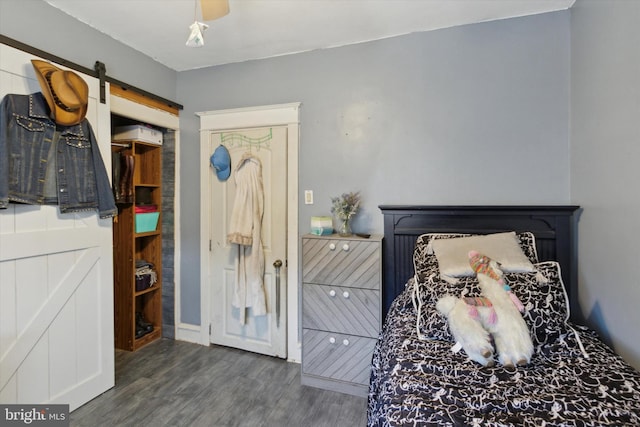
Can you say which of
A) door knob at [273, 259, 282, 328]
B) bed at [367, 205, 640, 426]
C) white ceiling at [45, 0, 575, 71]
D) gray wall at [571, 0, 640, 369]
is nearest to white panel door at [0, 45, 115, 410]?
white ceiling at [45, 0, 575, 71]

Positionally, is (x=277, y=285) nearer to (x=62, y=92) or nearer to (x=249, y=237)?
(x=249, y=237)

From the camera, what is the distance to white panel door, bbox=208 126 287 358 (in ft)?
8.97

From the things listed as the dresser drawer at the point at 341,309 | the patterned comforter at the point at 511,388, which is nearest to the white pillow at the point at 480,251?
the patterned comforter at the point at 511,388

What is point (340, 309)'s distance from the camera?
2238 mm

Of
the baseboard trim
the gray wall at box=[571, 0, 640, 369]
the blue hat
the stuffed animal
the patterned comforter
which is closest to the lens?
the patterned comforter

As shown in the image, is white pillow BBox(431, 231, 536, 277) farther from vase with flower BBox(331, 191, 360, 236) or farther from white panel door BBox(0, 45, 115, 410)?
white panel door BBox(0, 45, 115, 410)

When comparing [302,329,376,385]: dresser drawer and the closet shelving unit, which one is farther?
the closet shelving unit

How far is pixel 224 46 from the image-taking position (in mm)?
2580

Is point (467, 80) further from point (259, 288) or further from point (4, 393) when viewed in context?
point (4, 393)

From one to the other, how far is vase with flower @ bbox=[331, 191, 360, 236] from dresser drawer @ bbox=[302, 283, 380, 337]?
0.46m

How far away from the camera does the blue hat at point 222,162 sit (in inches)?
111

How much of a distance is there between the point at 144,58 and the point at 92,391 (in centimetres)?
266

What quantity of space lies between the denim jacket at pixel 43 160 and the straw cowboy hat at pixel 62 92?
0.09 m

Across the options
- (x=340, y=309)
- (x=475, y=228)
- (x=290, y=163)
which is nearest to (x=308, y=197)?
(x=290, y=163)
